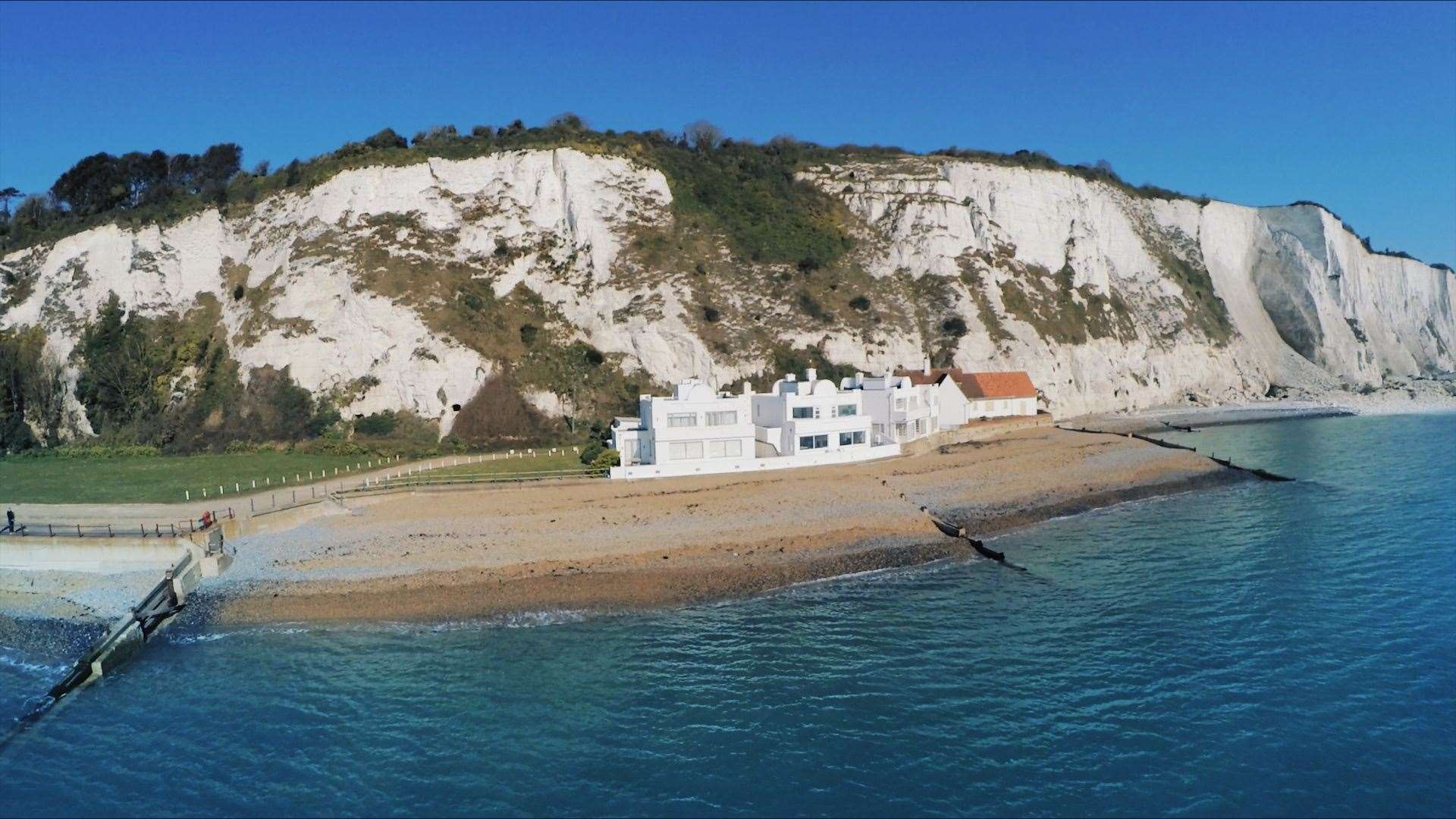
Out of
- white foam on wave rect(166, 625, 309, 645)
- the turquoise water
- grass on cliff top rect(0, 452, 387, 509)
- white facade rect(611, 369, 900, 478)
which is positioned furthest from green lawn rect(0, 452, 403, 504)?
the turquoise water

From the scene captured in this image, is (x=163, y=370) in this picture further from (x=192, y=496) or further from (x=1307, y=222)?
(x=1307, y=222)

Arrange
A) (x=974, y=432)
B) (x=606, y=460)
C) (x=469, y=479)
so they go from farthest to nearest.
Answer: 1. (x=974, y=432)
2. (x=606, y=460)
3. (x=469, y=479)

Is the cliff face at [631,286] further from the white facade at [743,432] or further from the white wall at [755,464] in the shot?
the white wall at [755,464]

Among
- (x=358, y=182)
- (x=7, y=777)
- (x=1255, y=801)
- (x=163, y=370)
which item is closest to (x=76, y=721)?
(x=7, y=777)

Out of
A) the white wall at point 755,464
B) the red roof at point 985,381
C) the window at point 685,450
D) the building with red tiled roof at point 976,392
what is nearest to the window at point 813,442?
the white wall at point 755,464

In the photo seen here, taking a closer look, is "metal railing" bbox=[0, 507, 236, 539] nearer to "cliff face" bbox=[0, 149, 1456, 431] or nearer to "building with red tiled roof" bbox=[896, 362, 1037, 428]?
"cliff face" bbox=[0, 149, 1456, 431]

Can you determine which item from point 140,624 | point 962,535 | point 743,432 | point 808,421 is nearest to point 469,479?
point 743,432

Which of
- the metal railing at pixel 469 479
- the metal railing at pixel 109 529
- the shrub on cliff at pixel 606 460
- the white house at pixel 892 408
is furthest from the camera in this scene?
the white house at pixel 892 408

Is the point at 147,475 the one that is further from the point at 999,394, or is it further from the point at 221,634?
the point at 999,394
